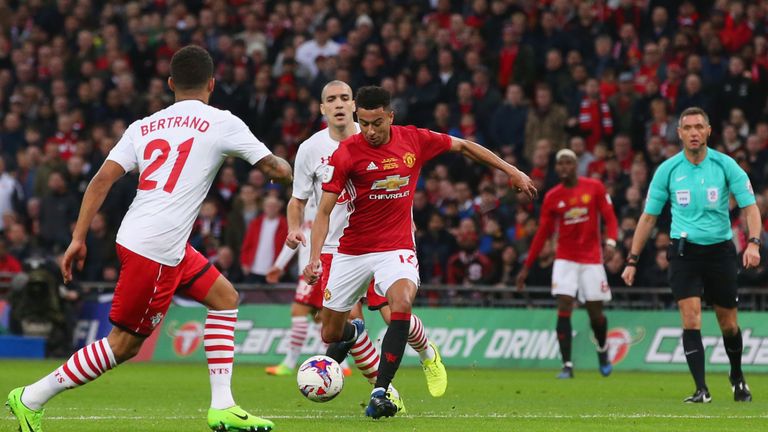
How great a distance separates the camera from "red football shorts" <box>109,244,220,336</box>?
9.02 metres

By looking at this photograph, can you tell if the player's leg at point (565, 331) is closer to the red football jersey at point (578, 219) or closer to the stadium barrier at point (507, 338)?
the red football jersey at point (578, 219)

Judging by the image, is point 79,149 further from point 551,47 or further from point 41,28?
point 551,47

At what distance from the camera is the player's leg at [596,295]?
59.0 ft

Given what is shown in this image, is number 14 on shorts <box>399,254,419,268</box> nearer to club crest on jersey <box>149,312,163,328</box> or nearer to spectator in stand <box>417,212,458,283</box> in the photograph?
club crest on jersey <box>149,312,163,328</box>

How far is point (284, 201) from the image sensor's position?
24.4 m

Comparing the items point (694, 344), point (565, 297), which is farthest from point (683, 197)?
point (565, 297)

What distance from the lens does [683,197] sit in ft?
43.1

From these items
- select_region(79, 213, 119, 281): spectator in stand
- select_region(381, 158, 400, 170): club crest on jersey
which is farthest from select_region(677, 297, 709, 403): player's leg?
select_region(79, 213, 119, 281): spectator in stand

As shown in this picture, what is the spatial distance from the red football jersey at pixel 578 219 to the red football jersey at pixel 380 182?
6.93 metres

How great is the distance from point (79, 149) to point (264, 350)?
22.2 feet

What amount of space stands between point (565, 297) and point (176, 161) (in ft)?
32.0

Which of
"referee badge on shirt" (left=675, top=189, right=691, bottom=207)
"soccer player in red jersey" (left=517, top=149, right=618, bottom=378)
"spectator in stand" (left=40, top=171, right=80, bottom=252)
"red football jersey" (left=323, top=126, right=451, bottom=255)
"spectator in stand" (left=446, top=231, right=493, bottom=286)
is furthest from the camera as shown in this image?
"spectator in stand" (left=40, top=171, right=80, bottom=252)

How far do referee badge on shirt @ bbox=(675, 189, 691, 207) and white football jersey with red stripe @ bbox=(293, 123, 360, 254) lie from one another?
3.14 meters

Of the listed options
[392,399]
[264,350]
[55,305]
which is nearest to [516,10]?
[264,350]
